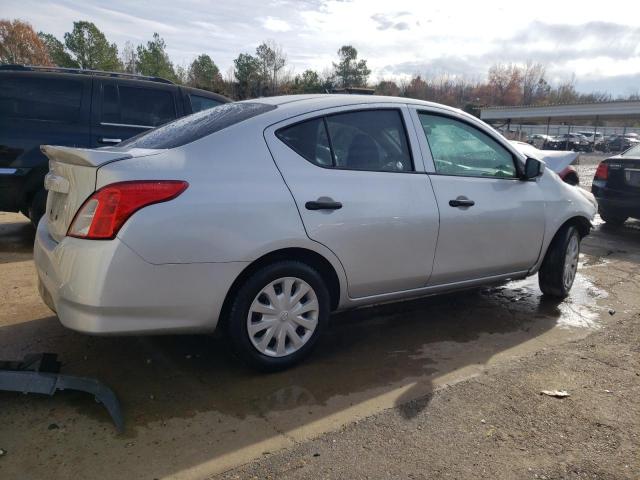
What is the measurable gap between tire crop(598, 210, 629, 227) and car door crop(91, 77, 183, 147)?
6944mm

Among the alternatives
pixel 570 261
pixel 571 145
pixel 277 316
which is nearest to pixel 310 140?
pixel 277 316

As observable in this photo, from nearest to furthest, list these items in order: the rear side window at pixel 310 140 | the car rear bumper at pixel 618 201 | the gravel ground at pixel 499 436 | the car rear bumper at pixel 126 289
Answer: the gravel ground at pixel 499 436 < the car rear bumper at pixel 126 289 < the rear side window at pixel 310 140 < the car rear bumper at pixel 618 201

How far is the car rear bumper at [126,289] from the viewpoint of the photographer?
2625 millimetres

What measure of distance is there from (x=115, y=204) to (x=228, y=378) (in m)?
1.27

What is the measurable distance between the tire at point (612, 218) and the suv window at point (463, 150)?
5.36 m

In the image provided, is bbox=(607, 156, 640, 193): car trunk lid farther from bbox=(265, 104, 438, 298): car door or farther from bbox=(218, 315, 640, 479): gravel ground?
bbox=(265, 104, 438, 298): car door

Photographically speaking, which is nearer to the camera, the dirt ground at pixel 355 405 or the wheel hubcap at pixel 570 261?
the dirt ground at pixel 355 405

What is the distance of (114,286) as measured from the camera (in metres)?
2.63

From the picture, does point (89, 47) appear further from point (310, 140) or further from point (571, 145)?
point (310, 140)

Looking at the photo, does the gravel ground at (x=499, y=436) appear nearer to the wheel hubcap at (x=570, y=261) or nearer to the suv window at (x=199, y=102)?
the wheel hubcap at (x=570, y=261)

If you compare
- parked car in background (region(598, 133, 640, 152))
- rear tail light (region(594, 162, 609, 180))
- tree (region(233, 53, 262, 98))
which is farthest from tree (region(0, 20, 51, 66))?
rear tail light (region(594, 162, 609, 180))

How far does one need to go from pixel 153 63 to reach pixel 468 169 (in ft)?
169

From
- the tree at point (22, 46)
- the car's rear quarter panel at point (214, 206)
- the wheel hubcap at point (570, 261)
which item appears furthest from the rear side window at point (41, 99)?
the tree at point (22, 46)

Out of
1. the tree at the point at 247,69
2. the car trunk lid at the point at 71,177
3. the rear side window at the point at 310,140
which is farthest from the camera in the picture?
the tree at the point at 247,69
